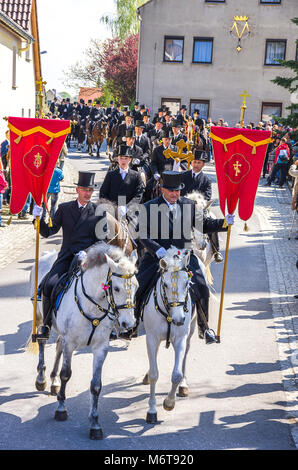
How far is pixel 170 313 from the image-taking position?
704cm

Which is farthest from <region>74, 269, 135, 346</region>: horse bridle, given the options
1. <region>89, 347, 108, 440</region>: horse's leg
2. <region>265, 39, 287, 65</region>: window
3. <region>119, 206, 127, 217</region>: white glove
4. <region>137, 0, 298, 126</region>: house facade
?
<region>265, 39, 287, 65</region>: window

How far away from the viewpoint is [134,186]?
39.0ft

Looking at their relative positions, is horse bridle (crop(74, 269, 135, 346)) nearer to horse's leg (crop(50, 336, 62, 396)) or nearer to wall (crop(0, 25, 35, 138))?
horse's leg (crop(50, 336, 62, 396))

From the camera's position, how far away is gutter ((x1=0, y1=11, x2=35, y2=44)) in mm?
23141

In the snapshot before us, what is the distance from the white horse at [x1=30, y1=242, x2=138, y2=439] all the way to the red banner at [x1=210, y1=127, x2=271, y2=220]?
2.26m

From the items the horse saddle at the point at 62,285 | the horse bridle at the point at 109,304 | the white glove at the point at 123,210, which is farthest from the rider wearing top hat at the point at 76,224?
the white glove at the point at 123,210

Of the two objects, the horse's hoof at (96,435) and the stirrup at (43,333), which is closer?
the horse's hoof at (96,435)

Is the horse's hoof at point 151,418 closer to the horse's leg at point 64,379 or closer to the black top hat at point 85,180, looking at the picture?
the horse's leg at point 64,379

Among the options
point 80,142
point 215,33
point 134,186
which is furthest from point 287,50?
point 134,186

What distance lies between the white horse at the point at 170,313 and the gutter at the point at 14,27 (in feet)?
59.9

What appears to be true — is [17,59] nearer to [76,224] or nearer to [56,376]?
[76,224]

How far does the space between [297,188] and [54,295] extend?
395 inches

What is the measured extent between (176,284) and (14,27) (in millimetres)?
20230

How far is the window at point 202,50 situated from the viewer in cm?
4212
